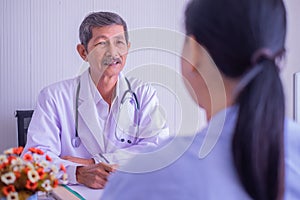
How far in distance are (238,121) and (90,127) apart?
125 cm

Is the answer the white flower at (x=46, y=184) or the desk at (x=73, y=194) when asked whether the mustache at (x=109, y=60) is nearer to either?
the desk at (x=73, y=194)

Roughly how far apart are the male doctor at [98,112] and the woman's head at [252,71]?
1.10 metres

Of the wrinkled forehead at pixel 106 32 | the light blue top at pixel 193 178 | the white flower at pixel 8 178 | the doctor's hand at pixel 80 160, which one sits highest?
the light blue top at pixel 193 178

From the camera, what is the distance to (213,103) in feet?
2.17

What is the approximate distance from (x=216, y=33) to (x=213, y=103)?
0.13 metres

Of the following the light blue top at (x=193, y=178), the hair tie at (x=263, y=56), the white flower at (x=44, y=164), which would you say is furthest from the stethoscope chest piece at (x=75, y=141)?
the hair tie at (x=263, y=56)

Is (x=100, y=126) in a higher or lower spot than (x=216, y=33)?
lower

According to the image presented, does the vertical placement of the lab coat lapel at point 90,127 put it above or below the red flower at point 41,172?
below

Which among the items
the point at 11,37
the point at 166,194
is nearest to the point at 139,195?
the point at 166,194

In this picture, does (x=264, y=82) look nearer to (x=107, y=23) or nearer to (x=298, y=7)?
(x=107, y=23)

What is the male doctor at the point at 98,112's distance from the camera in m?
1.71

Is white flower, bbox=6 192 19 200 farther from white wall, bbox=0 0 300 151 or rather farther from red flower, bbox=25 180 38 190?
white wall, bbox=0 0 300 151

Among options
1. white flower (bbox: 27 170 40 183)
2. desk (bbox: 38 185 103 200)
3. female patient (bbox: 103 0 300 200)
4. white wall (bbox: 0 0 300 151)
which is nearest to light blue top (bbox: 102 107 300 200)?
female patient (bbox: 103 0 300 200)

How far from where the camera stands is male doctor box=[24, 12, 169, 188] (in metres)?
1.71
